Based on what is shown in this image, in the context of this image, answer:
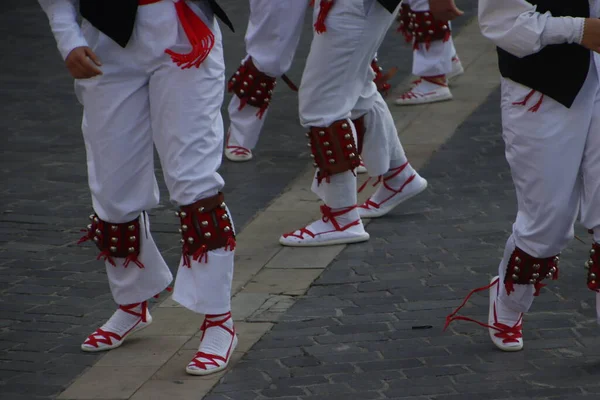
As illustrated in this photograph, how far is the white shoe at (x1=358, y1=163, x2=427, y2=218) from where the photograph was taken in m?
6.76

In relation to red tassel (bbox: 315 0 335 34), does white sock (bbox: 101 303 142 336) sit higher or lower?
lower

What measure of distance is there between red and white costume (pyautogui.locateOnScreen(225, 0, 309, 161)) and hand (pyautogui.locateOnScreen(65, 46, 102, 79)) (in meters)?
2.26

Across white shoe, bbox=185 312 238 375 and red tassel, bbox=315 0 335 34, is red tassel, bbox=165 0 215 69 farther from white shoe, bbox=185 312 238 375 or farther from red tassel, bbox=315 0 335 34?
red tassel, bbox=315 0 335 34

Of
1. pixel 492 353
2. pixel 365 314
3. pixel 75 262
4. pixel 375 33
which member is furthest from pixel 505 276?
pixel 75 262

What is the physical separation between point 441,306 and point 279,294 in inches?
29.0

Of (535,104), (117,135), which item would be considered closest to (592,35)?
(535,104)

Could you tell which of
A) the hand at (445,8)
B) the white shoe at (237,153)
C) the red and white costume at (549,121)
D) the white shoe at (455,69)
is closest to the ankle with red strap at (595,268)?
the red and white costume at (549,121)

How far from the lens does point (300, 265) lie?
19.9 feet

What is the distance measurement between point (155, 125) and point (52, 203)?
8.46 ft

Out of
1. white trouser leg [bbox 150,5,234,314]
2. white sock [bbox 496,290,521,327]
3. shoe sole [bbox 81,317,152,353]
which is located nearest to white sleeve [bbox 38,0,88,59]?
white trouser leg [bbox 150,5,234,314]

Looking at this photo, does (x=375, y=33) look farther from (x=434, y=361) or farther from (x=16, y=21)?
(x=16, y=21)

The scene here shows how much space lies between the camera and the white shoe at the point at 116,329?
16.7 ft

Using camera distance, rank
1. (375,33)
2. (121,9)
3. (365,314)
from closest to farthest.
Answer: (121,9) < (365,314) < (375,33)

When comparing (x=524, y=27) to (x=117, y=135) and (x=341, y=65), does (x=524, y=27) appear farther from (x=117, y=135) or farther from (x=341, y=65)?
(x=341, y=65)
